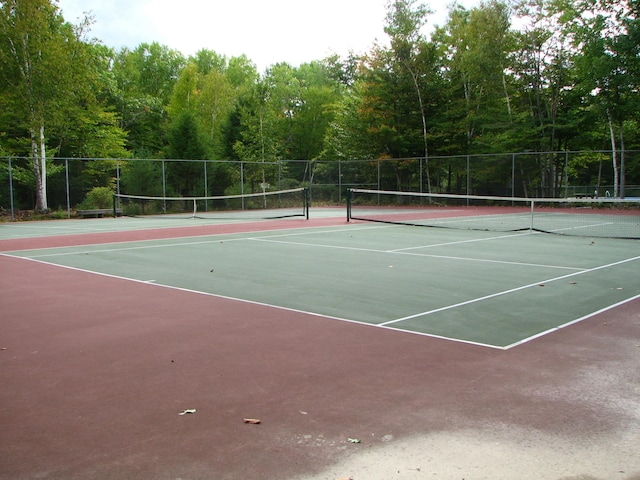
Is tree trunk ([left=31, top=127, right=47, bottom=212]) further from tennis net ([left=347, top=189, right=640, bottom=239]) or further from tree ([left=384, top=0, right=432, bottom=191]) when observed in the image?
tree ([left=384, top=0, right=432, bottom=191])

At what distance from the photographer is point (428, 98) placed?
115ft

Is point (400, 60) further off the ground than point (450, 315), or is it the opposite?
point (400, 60)

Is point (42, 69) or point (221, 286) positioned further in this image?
point (42, 69)

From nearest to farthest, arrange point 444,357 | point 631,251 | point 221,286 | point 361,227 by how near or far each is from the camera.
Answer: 1. point 444,357
2. point 221,286
3. point 631,251
4. point 361,227

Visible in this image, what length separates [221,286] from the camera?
26.0 ft

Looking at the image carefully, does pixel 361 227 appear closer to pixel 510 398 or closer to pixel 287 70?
pixel 510 398

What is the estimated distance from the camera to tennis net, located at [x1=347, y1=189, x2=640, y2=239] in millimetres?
16594

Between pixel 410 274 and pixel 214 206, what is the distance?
23.0 metres

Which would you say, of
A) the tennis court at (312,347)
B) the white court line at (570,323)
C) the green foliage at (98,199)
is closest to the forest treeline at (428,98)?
the green foliage at (98,199)

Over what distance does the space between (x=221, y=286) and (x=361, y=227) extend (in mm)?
10422

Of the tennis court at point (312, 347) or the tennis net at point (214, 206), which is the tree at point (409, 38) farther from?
the tennis court at point (312, 347)

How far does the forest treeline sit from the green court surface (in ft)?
51.8

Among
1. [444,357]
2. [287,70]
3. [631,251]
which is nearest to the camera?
[444,357]

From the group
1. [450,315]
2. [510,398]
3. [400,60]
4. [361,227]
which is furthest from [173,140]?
[510,398]
